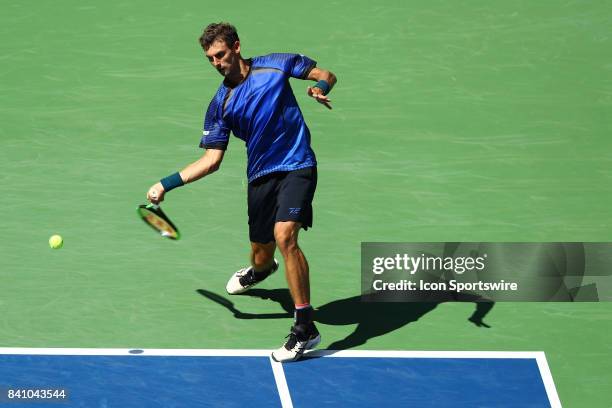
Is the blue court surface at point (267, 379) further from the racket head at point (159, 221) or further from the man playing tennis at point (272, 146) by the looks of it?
the racket head at point (159, 221)

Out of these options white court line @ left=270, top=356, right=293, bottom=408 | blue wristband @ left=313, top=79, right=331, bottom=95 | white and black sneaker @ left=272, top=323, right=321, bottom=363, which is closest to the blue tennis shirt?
blue wristband @ left=313, top=79, right=331, bottom=95

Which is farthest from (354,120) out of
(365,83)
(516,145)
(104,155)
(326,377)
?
(326,377)

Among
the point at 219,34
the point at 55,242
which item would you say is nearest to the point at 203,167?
the point at 219,34

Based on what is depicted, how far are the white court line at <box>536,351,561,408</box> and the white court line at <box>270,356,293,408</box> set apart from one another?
6.32 feet

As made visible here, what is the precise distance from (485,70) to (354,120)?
1832 millimetres

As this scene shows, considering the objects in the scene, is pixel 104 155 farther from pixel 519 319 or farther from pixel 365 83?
pixel 519 319

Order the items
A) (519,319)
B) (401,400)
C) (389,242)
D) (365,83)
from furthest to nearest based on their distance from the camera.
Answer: (365,83) < (389,242) < (519,319) < (401,400)

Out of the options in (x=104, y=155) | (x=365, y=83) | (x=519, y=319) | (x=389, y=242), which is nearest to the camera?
(x=519, y=319)

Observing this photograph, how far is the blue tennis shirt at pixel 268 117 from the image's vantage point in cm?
1030

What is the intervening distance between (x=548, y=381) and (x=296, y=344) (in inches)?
76.7

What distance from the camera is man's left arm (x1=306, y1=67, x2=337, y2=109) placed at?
9883 millimetres

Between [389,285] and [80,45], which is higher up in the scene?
[80,45]

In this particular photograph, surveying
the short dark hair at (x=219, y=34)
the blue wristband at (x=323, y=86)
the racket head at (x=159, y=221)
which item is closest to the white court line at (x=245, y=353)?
the racket head at (x=159, y=221)

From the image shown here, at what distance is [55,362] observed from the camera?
33.3 feet
